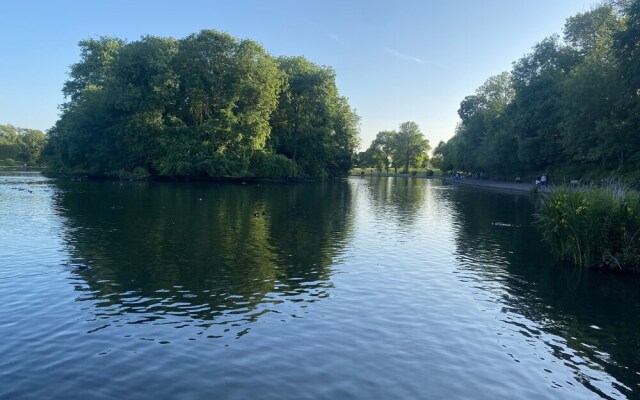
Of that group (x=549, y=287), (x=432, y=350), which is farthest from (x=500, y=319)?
(x=549, y=287)

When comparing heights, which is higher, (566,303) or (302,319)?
(302,319)

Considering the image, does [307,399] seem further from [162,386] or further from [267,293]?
[267,293]

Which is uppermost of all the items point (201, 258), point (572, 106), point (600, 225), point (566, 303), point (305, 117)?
point (305, 117)

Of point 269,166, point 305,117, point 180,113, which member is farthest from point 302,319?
point 305,117

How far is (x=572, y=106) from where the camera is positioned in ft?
205

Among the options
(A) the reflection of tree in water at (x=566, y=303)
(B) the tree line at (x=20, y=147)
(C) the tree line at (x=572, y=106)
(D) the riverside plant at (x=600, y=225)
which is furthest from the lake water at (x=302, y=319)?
(B) the tree line at (x=20, y=147)

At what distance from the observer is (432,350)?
36.7 feet

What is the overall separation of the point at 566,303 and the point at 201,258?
46.3 feet

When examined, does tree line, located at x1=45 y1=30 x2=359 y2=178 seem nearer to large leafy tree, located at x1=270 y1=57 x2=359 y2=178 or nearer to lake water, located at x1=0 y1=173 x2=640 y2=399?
large leafy tree, located at x1=270 y1=57 x2=359 y2=178

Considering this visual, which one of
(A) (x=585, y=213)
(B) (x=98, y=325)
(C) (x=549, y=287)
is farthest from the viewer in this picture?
(A) (x=585, y=213)

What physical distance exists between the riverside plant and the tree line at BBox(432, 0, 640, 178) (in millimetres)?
36080

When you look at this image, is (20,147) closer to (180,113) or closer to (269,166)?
(180,113)

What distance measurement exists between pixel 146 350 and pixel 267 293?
17.8ft

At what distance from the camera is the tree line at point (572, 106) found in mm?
54156
